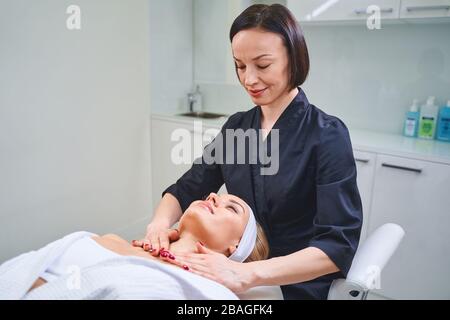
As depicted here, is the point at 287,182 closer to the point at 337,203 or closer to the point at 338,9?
the point at 337,203

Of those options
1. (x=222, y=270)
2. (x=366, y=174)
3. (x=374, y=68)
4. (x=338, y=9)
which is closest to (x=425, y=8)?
(x=338, y=9)

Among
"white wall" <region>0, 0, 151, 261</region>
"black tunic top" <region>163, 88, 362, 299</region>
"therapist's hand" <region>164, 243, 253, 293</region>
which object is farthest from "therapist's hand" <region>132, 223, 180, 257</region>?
"white wall" <region>0, 0, 151, 261</region>

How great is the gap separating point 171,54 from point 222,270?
2.06 meters

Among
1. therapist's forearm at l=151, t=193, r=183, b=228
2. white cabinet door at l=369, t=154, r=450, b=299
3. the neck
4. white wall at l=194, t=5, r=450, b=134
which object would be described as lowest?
white cabinet door at l=369, t=154, r=450, b=299

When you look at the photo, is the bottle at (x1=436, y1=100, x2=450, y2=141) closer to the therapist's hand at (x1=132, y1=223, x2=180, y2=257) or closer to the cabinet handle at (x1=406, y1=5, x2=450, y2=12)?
the cabinet handle at (x1=406, y1=5, x2=450, y2=12)

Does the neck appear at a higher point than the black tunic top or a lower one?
higher

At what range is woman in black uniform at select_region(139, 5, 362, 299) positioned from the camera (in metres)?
0.98

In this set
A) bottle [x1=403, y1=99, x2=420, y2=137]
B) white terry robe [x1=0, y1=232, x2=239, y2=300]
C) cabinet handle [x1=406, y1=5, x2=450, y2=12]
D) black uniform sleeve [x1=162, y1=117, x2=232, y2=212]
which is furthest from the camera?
bottle [x1=403, y1=99, x2=420, y2=137]

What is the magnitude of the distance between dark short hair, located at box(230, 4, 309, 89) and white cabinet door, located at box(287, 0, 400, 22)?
1.02m

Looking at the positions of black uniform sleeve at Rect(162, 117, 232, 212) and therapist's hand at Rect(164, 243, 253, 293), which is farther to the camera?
black uniform sleeve at Rect(162, 117, 232, 212)

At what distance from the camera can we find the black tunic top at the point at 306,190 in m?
1.02

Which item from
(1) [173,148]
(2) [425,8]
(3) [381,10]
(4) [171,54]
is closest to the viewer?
(2) [425,8]

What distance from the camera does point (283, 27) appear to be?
40.8 inches
